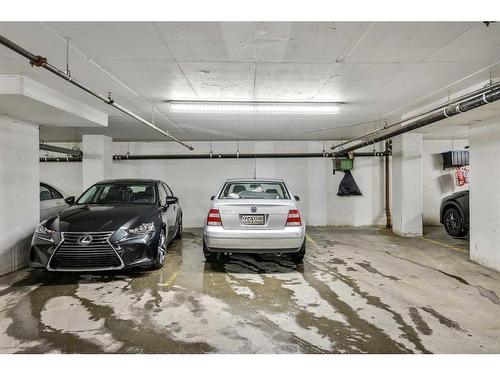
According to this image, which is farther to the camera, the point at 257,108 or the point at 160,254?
the point at 257,108

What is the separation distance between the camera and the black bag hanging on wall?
9039 millimetres

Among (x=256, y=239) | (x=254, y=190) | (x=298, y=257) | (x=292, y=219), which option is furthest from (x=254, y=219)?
(x=298, y=257)

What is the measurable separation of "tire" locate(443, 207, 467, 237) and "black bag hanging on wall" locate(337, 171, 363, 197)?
7.98 ft

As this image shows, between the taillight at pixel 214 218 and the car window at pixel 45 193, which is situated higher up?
the car window at pixel 45 193

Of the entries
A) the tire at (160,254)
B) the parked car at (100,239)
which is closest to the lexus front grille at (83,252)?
the parked car at (100,239)

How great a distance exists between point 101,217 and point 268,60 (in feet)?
10.3

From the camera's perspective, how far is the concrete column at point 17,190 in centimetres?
450

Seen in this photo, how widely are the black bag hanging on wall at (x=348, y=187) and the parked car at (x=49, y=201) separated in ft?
25.3

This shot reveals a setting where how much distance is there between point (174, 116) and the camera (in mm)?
6102

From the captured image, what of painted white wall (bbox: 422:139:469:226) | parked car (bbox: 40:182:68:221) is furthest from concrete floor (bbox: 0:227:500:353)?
painted white wall (bbox: 422:139:469:226)

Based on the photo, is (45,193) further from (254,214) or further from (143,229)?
(254,214)

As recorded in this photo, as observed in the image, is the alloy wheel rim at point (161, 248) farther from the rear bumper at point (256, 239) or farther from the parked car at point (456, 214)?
the parked car at point (456, 214)

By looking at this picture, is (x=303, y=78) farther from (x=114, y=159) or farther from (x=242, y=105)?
(x=114, y=159)

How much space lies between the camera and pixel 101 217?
4117 millimetres
